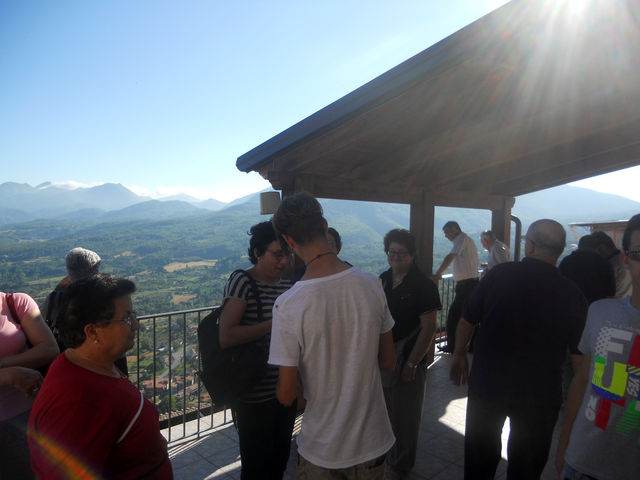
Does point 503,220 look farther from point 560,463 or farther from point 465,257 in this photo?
point 560,463

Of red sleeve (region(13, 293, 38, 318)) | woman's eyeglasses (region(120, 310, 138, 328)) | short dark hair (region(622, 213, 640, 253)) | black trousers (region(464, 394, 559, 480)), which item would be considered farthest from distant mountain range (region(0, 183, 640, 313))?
red sleeve (region(13, 293, 38, 318))

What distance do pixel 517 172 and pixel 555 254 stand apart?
337 cm

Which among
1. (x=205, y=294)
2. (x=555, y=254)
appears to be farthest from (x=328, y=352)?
(x=205, y=294)

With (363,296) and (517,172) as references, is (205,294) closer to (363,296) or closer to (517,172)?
(517,172)

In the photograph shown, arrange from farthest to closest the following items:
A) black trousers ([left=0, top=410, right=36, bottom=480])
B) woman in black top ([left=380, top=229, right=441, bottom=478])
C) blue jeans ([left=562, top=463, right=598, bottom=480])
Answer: woman in black top ([left=380, top=229, right=441, bottom=478]) < black trousers ([left=0, top=410, right=36, bottom=480]) < blue jeans ([left=562, top=463, right=598, bottom=480])

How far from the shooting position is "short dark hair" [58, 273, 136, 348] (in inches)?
51.1

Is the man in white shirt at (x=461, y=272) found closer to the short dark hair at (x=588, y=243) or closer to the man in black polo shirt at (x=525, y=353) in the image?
the short dark hair at (x=588, y=243)

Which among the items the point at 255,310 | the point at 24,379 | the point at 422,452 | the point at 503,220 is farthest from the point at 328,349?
the point at 503,220

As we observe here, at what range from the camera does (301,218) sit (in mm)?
1420

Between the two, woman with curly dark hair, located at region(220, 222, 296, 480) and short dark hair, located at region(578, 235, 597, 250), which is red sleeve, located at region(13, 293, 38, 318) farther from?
short dark hair, located at region(578, 235, 597, 250)

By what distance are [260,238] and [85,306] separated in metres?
0.97

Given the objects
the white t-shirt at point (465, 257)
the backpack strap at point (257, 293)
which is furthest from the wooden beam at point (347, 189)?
the backpack strap at point (257, 293)

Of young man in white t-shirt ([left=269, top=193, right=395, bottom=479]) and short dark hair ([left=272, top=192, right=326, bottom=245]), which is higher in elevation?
short dark hair ([left=272, top=192, right=326, bottom=245])

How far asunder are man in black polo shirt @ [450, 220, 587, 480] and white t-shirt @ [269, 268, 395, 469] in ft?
3.44
